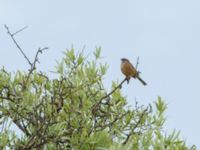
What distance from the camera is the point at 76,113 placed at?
5.76m

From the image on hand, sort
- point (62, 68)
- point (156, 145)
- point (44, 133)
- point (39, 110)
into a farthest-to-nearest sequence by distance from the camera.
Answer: point (62, 68) → point (39, 110) → point (44, 133) → point (156, 145)

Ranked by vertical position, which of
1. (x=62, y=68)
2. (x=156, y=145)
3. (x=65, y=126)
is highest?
(x=62, y=68)

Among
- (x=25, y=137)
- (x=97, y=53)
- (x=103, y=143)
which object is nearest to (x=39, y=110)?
(x=25, y=137)

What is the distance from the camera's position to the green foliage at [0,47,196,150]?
17.7 feet

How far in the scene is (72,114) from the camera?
574 centimetres

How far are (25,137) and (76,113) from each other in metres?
0.47

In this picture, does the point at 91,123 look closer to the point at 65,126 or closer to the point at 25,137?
the point at 65,126

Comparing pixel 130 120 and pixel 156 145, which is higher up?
pixel 130 120

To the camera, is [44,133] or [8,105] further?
[8,105]

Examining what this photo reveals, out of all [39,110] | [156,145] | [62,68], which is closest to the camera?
[156,145]

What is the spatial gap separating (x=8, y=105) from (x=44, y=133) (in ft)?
2.37

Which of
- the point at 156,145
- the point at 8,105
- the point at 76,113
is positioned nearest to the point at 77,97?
the point at 76,113

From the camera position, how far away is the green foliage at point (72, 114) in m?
5.41

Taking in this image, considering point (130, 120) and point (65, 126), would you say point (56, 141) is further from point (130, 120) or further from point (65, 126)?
point (130, 120)
